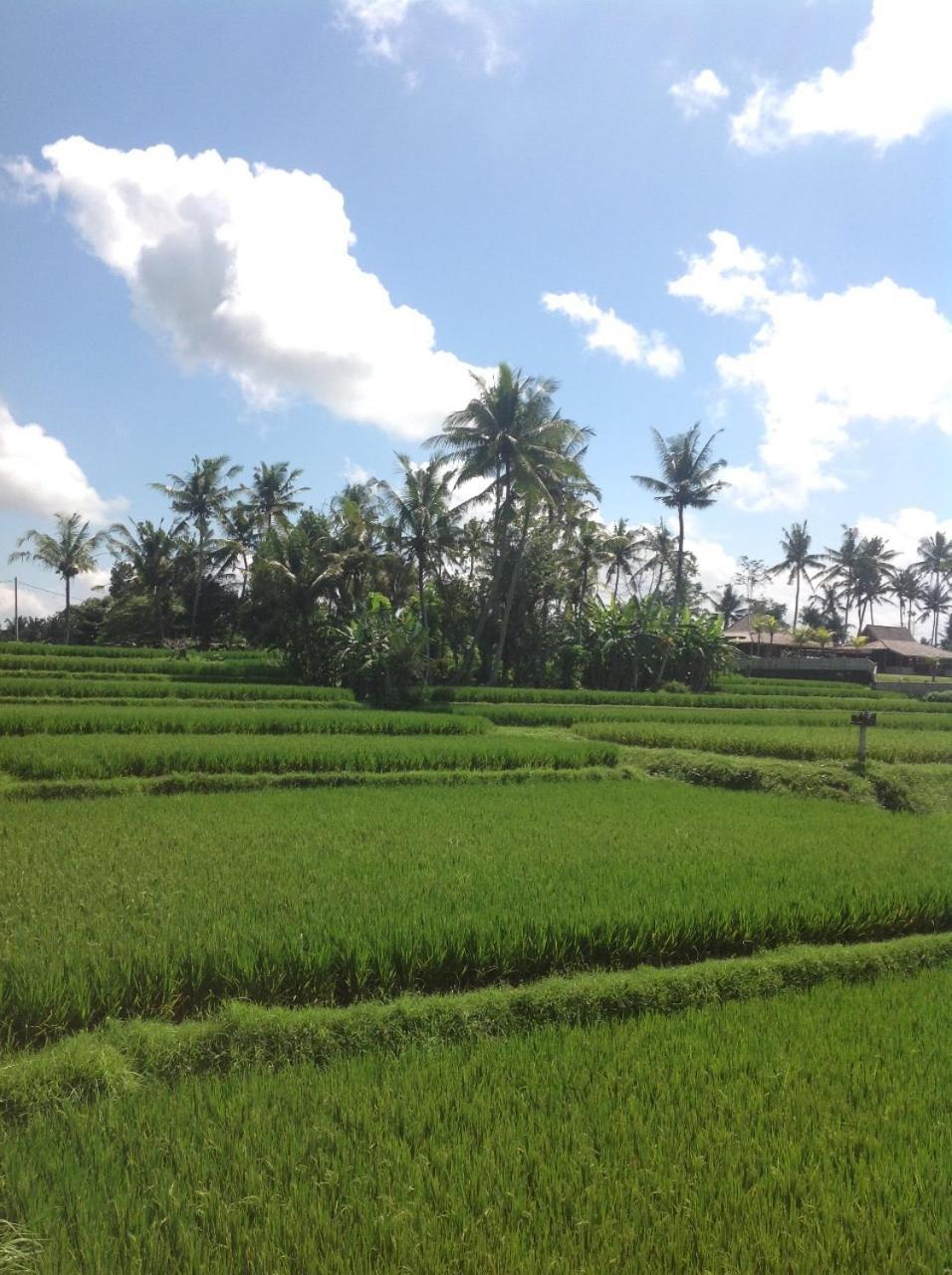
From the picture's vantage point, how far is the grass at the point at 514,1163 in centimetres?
238

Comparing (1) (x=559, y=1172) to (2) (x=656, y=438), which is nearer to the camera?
(1) (x=559, y=1172)

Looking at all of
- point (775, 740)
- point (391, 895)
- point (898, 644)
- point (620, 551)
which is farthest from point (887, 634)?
point (391, 895)

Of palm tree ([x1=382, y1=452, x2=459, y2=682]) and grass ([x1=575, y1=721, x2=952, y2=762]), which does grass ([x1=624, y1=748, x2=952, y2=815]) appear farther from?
palm tree ([x1=382, y1=452, x2=459, y2=682])

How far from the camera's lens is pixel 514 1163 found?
2746 millimetres

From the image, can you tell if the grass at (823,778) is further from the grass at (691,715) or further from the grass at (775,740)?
the grass at (691,715)

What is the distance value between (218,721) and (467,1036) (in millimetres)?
10717

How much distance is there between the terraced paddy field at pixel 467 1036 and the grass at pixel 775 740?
14.0 ft

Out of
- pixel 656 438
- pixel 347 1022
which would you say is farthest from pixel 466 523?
pixel 347 1022

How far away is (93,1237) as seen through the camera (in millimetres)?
2363

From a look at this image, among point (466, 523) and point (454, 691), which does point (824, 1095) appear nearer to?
point (454, 691)

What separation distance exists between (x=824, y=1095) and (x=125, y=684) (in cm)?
1823

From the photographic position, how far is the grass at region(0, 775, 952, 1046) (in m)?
4.23

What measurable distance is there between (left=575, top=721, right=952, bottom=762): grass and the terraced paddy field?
425 cm

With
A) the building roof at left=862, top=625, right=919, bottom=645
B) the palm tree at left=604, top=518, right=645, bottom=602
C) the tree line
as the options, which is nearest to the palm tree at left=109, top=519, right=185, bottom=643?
the tree line
